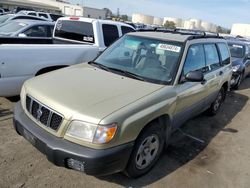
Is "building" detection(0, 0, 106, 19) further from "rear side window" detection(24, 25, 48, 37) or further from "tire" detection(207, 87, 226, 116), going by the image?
"tire" detection(207, 87, 226, 116)

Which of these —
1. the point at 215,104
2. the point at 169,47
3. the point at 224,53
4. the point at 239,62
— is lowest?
the point at 215,104

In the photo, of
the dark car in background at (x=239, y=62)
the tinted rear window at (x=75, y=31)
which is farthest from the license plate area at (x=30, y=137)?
the dark car in background at (x=239, y=62)

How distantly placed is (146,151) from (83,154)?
1050 millimetres

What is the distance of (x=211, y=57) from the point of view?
5.39 m

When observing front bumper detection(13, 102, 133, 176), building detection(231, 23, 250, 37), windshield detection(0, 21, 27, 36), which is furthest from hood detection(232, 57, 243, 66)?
building detection(231, 23, 250, 37)

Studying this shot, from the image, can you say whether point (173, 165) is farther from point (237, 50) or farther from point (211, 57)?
point (237, 50)

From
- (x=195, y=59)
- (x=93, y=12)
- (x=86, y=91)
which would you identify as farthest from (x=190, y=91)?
(x=93, y=12)

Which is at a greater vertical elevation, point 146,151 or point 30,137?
point 30,137

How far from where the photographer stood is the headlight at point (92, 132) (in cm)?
286

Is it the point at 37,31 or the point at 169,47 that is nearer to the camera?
the point at 169,47

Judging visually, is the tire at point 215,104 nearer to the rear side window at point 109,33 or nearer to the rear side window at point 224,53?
the rear side window at point 224,53

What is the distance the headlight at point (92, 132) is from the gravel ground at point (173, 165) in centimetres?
80

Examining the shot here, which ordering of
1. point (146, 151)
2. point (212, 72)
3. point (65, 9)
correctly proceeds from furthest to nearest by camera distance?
1. point (65, 9)
2. point (212, 72)
3. point (146, 151)

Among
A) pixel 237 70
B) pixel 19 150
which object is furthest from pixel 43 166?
pixel 237 70
